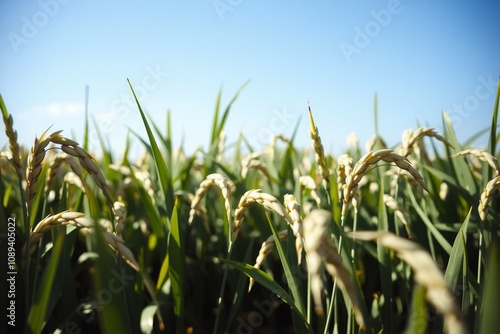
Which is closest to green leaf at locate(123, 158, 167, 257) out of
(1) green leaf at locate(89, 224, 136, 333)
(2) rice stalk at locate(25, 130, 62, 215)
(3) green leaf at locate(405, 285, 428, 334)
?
(2) rice stalk at locate(25, 130, 62, 215)

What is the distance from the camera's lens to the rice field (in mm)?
486

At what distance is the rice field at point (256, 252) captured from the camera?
0.49 meters

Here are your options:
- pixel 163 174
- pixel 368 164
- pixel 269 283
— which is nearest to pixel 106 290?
pixel 269 283

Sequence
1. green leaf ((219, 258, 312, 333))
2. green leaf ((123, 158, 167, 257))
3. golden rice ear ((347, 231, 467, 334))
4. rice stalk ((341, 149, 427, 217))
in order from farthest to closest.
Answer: green leaf ((123, 158, 167, 257)) → green leaf ((219, 258, 312, 333)) → rice stalk ((341, 149, 427, 217)) → golden rice ear ((347, 231, 467, 334))

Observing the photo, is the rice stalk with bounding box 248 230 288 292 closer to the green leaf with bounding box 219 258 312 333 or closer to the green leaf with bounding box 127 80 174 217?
the green leaf with bounding box 219 258 312 333

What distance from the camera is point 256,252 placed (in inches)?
61.4

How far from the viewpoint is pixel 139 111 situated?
964 millimetres

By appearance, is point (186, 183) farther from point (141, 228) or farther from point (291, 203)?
point (291, 203)

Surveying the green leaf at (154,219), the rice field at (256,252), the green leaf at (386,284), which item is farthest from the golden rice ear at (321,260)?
the green leaf at (154,219)

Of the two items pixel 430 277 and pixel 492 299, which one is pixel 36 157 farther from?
pixel 492 299

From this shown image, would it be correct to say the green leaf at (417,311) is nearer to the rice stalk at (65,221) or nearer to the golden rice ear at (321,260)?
the golden rice ear at (321,260)

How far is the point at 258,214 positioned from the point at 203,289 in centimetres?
41

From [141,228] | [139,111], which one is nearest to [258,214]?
[141,228]

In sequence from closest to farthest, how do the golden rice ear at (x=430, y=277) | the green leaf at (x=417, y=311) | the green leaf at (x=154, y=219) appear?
the golden rice ear at (x=430, y=277) → the green leaf at (x=417, y=311) → the green leaf at (x=154, y=219)
